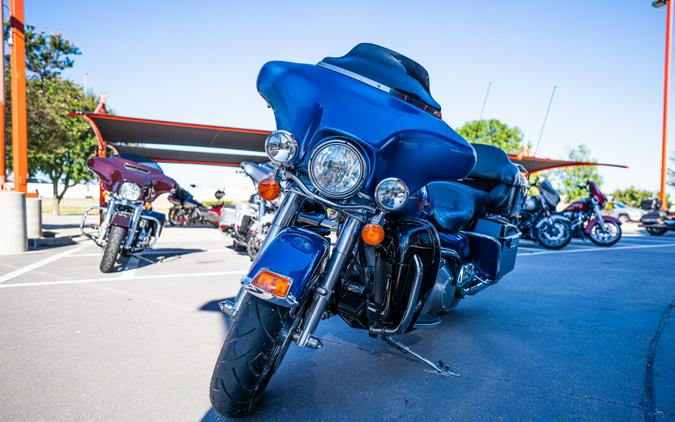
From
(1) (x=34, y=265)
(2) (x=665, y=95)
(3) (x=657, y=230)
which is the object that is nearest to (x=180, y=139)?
(1) (x=34, y=265)

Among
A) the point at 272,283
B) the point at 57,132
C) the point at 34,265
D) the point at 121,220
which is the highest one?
the point at 272,283

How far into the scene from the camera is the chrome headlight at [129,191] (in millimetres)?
5621

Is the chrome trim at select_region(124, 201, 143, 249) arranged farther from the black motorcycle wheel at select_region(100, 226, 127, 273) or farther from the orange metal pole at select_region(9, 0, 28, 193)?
the orange metal pole at select_region(9, 0, 28, 193)

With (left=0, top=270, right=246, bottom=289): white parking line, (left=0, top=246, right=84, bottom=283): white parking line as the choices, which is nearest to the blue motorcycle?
(left=0, top=270, right=246, bottom=289): white parking line

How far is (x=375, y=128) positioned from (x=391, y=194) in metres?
0.30

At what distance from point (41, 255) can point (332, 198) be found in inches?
262

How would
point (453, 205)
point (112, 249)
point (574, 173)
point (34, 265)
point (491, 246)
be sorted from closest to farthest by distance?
point (453, 205) < point (491, 246) < point (112, 249) < point (34, 265) < point (574, 173)

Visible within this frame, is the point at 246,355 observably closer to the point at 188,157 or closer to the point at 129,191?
the point at 129,191

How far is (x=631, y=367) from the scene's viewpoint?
2697mm

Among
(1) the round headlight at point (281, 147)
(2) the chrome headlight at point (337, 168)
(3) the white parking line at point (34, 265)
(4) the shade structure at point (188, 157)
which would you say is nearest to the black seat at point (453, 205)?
(2) the chrome headlight at point (337, 168)

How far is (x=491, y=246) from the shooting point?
346 centimetres

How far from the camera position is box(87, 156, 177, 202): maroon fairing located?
18.6ft

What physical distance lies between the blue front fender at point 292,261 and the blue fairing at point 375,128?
0.36 metres

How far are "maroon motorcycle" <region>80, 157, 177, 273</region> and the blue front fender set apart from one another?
409cm
